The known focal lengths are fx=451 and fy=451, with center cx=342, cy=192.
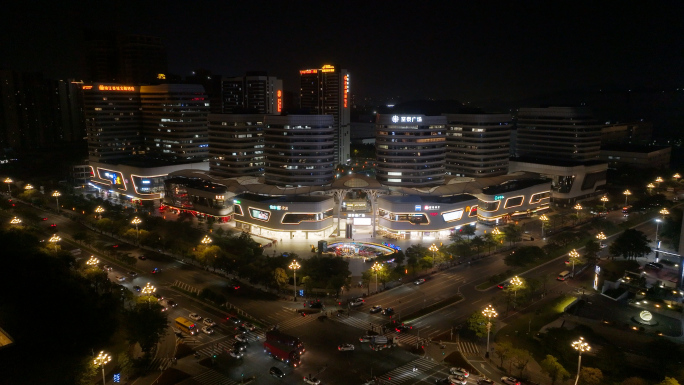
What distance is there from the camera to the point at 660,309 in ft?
161

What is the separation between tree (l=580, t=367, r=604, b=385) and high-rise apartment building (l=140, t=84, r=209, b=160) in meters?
100

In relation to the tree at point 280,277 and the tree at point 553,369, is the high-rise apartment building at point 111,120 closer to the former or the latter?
the tree at point 280,277

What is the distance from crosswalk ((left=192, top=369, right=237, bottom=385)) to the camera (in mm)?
36750

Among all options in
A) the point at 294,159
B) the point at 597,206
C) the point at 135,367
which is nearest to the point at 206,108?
the point at 294,159

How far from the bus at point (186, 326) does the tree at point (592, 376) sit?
114ft

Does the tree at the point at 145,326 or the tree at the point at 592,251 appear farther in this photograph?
the tree at the point at 592,251

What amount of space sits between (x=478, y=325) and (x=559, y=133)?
82619 mm

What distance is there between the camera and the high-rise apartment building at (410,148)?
86.4 m

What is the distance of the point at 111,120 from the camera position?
379ft

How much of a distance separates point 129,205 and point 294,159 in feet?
138

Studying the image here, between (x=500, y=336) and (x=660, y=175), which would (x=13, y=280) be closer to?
(x=500, y=336)

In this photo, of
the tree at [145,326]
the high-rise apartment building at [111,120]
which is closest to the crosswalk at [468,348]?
the tree at [145,326]

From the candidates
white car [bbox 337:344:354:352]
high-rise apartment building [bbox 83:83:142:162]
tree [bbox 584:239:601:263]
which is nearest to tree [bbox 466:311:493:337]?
white car [bbox 337:344:354:352]

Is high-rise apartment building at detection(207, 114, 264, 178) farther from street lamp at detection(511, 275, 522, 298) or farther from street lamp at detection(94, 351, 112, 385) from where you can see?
street lamp at detection(511, 275, 522, 298)
